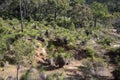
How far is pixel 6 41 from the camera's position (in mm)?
27375

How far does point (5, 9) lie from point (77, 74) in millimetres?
24959

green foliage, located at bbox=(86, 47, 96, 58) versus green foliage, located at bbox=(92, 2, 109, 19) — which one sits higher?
green foliage, located at bbox=(92, 2, 109, 19)

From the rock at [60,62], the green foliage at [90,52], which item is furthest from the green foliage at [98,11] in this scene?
the rock at [60,62]

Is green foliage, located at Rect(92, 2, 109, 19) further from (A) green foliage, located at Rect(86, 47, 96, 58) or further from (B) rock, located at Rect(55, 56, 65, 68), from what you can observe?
(B) rock, located at Rect(55, 56, 65, 68)

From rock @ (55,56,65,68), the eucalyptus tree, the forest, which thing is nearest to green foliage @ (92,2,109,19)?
the eucalyptus tree

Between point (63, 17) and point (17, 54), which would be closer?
point (17, 54)

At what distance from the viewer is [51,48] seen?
3017 cm

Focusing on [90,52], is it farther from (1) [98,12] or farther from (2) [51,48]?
(1) [98,12]

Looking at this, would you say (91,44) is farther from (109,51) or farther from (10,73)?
(10,73)

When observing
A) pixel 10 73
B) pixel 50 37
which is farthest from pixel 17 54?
pixel 50 37

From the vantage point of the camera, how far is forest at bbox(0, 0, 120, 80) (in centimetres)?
2291

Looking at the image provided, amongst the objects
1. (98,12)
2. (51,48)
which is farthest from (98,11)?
(51,48)

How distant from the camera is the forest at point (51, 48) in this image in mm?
22906

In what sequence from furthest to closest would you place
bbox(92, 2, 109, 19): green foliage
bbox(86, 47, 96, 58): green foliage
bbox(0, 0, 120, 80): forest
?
1. bbox(92, 2, 109, 19): green foliage
2. bbox(86, 47, 96, 58): green foliage
3. bbox(0, 0, 120, 80): forest
